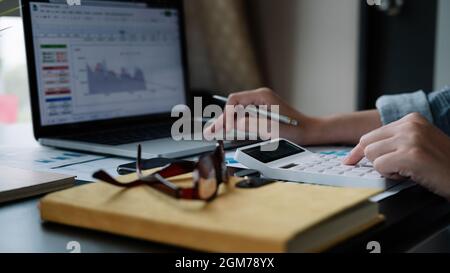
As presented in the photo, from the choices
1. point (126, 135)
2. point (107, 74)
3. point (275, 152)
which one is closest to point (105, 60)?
point (107, 74)

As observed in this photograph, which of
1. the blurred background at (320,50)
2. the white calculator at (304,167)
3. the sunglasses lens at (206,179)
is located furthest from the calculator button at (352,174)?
the blurred background at (320,50)

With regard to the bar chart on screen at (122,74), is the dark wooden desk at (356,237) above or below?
below

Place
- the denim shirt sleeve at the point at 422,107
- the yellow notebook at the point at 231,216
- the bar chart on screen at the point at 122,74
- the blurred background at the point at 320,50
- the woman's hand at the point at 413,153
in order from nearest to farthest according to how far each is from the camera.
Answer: the yellow notebook at the point at 231,216 → the woman's hand at the point at 413,153 → the denim shirt sleeve at the point at 422,107 → the bar chart on screen at the point at 122,74 → the blurred background at the point at 320,50

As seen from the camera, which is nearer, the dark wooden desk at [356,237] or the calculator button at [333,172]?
the dark wooden desk at [356,237]

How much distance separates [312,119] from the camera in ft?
3.37

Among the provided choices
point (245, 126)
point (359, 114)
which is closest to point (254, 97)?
point (245, 126)

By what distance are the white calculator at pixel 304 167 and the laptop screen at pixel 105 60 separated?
0.46 metres

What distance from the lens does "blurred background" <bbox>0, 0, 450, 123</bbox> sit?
7.07 feet

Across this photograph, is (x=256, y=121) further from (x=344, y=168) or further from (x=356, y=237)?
(x=356, y=237)

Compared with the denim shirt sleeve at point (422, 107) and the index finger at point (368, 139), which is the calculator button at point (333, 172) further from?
the denim shirt sleeve at point (422, 107)

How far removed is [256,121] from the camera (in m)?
0.98

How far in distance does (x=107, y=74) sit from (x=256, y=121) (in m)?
0.35

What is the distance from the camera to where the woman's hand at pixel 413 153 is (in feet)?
2.02
